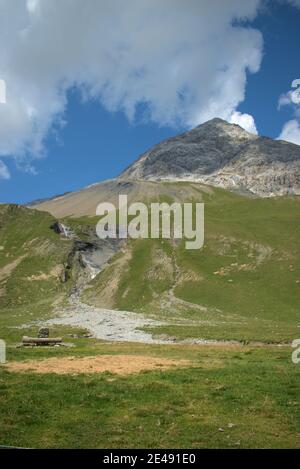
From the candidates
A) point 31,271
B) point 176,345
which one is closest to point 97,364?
point 176,345

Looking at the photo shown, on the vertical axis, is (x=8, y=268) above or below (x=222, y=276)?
above

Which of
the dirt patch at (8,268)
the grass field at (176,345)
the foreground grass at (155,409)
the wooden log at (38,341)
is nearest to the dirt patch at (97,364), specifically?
the grass field at (176,345)

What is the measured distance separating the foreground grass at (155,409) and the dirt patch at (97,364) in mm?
2161

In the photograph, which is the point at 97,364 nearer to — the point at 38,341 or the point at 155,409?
the point at 155,409

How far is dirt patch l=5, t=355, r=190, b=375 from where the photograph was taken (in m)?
34.7

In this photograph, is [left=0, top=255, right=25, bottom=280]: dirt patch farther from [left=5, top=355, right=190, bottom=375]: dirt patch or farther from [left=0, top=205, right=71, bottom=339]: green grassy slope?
[left=5, top=355, right=190, bottom=375]: dirt patch

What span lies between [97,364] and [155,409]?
15575mm

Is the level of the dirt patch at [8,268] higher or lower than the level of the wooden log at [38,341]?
higher

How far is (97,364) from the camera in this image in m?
38.3

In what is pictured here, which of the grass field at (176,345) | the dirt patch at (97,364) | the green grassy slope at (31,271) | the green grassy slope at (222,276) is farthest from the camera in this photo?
the green grassy slope at (31,271)

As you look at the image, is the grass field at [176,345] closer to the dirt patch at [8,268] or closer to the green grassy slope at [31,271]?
the green grassy slope at [31,271]

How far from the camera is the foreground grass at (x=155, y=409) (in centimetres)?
1928

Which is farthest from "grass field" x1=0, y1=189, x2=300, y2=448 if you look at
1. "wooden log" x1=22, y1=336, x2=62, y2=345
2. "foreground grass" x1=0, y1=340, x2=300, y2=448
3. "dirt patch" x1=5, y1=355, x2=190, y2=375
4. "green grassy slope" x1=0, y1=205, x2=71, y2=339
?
"wooden log" x1=22, y1=336, x2=62, y2=345
